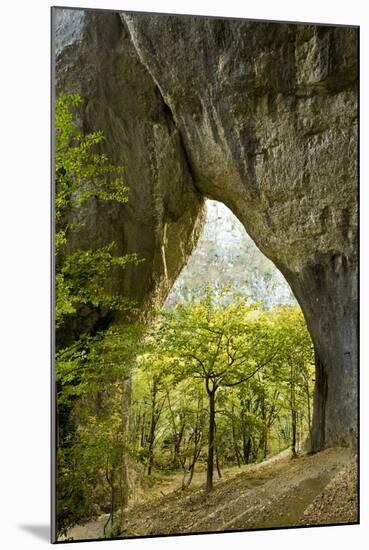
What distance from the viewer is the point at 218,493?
23.3 ft

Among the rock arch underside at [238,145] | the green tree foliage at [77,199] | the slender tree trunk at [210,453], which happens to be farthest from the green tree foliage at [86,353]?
the slender tree trunk at [210,453]

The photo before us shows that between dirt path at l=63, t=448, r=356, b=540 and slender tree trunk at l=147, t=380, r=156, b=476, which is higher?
slender tree trunk at l=147, t=380, r=156, b=476

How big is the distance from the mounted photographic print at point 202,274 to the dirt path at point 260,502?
2cm

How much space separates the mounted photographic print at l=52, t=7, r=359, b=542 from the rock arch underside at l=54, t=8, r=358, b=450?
0.01 metres

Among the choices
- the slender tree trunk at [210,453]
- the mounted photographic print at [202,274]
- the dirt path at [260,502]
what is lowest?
the dirt path at [260,502]

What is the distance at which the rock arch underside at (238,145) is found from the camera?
7.17m

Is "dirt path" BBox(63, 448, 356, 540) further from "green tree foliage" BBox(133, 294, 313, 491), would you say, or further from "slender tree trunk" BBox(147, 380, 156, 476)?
"slender tree trunk" BBox(147, 380, 156, 476)

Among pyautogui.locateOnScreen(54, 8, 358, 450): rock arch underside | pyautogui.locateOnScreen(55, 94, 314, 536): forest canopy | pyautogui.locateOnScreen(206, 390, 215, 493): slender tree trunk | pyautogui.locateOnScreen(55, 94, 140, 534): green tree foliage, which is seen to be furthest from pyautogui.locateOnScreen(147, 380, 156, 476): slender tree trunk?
pyautogui.locateOnScreen(54, 8, 358, 450): rock arch underside

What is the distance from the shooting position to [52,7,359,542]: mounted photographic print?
271 inches

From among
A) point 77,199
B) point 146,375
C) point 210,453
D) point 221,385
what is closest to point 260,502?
point 210,453

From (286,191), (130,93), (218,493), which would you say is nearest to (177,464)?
(218,493)

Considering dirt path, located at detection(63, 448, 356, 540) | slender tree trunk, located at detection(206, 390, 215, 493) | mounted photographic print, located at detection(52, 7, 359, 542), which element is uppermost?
mounted photographic print, located at detection(52, 7, 359, 542)

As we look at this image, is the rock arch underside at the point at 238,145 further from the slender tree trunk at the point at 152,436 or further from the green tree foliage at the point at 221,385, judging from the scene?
the slender tree trunk at the point at 152,436

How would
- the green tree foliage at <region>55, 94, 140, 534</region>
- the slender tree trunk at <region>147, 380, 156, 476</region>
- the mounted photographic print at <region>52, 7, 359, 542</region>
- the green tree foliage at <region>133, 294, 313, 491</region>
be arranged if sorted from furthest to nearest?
the green tree foliage at <region>133, 294, 313, 491</region>, the slender tree trunk at <region>147, 380, 156, 476</region>, the mounted photographic print at <region>52, 7, 359, 542</region>, the green tree foliage at <region>55, 94, 140, 534</region>
